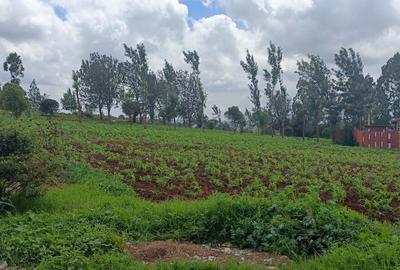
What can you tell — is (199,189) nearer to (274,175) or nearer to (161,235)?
(274,175)

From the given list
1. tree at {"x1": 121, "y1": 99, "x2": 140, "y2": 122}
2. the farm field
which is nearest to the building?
tree at {"x1": 121, "y1": 99, "x2": 140, "y2": 122}

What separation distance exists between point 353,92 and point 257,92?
13.2 metres

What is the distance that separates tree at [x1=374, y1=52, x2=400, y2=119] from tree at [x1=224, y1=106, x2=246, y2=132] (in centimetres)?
2028

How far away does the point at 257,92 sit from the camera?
59.7 metres

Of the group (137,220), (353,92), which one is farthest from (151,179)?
(353,92)

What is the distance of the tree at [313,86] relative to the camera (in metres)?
49.0

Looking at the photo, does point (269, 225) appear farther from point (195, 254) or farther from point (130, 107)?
point (130, 107)

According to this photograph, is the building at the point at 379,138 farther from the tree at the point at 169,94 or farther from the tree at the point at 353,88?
the tree at the point at 169,94

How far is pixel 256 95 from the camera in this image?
5972 cm

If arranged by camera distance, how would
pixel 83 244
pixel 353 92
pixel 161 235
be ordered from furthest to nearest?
pixel 353 92, pixel 161 235, pixel 83 244

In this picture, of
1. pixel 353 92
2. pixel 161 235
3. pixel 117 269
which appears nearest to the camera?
pixel 117 269

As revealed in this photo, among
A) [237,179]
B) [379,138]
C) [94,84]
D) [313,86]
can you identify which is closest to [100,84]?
[94,84]

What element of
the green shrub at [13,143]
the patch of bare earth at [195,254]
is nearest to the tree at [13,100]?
the green shrub at [13,143]

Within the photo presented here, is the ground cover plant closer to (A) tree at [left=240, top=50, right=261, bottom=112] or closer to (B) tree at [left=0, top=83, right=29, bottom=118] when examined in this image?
(B) tree at [left=0, top=83, right=29, bottom=118]
